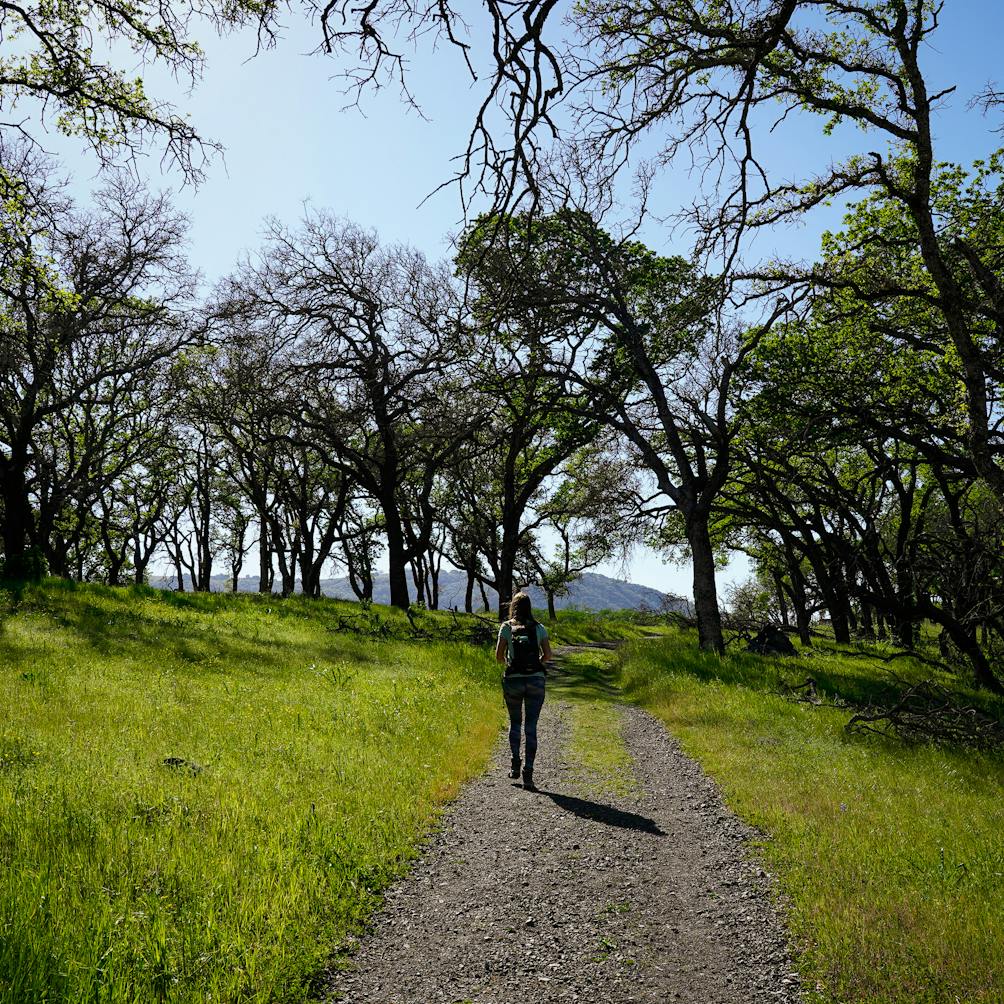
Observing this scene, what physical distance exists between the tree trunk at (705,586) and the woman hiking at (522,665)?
10950 millimetres

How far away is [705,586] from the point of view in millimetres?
19250

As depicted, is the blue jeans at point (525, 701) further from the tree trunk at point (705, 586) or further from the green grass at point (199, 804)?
the tree trunk at point (705, 586)

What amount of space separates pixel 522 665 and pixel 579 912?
384cm

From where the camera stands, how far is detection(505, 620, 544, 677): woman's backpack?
916 cm

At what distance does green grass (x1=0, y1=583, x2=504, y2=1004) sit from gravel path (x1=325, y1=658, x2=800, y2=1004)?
1.47 ft

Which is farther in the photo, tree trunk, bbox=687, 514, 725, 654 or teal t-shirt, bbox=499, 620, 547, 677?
tree trunk, bbox=687, 514, 725, 654

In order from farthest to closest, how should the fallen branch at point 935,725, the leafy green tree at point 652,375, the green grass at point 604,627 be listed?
the green grass at point 604,627
the leafy green tree at point 652,375
the fallen branch at point 935,725

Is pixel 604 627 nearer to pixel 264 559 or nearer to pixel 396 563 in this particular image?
pixel 396 563

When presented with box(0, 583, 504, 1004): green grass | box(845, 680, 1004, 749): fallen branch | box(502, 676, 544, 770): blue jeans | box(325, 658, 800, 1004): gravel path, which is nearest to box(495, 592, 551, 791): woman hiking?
box(502, 676, 544, 770): blue jeans

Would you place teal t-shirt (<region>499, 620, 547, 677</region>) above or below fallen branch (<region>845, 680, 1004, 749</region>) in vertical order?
above

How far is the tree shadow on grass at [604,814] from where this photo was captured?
7516 mm

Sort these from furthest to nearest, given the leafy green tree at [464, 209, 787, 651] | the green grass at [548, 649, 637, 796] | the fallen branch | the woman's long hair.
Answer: the leafy green tree at [464, 209, 787, 651] → the fallen branch → the green grass at [548, 649, 637, 796] → the woman's long hair

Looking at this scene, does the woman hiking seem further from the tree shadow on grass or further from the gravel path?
the gravel path

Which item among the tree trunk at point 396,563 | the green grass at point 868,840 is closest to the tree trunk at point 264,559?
the tree trunk at point 396,563
